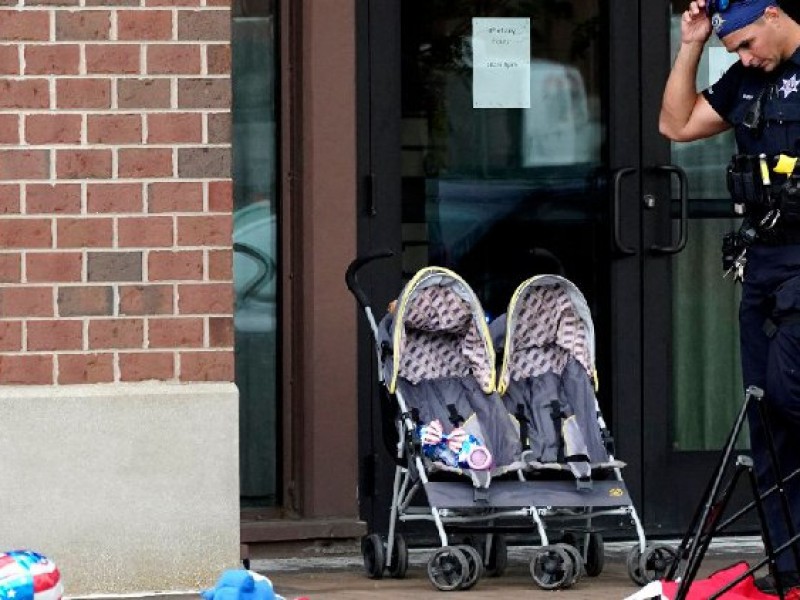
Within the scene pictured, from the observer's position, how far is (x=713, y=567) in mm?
8023

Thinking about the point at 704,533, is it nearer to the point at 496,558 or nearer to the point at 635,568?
the point at 635,568

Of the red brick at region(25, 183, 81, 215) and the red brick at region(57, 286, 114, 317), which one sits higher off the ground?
the red brick at region(25, 183, 81, 215)

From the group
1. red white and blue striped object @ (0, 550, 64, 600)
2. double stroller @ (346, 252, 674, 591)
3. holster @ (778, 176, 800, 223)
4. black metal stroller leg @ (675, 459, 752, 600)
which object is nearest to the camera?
red white and blue striped object @ (0, 550, 64, 600)

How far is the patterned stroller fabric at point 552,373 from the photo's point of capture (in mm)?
7684

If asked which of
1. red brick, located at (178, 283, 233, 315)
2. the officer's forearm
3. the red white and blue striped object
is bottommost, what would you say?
the red white and blue striped object

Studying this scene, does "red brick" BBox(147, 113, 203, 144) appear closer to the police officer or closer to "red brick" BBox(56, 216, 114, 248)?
"red brick" BBox(56, 216, 114, 248)

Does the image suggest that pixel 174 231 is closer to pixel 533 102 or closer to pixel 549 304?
pixel 549 304

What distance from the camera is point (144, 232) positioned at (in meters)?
7.23

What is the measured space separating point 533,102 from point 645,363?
1102mm

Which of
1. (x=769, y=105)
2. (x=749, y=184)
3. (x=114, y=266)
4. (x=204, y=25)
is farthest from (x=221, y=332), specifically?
(x=769, y=105)

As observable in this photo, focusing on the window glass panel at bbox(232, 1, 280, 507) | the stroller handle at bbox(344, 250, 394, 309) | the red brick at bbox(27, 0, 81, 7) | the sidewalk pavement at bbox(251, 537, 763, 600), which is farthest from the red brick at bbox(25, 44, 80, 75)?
the sidewalk pavement at bbox(251, 537, 763, 600)

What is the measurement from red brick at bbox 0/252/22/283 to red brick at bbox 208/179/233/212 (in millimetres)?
639

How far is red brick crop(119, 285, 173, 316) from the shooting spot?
23.7 ft

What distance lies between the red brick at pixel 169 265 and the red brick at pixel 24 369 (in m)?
0.43
